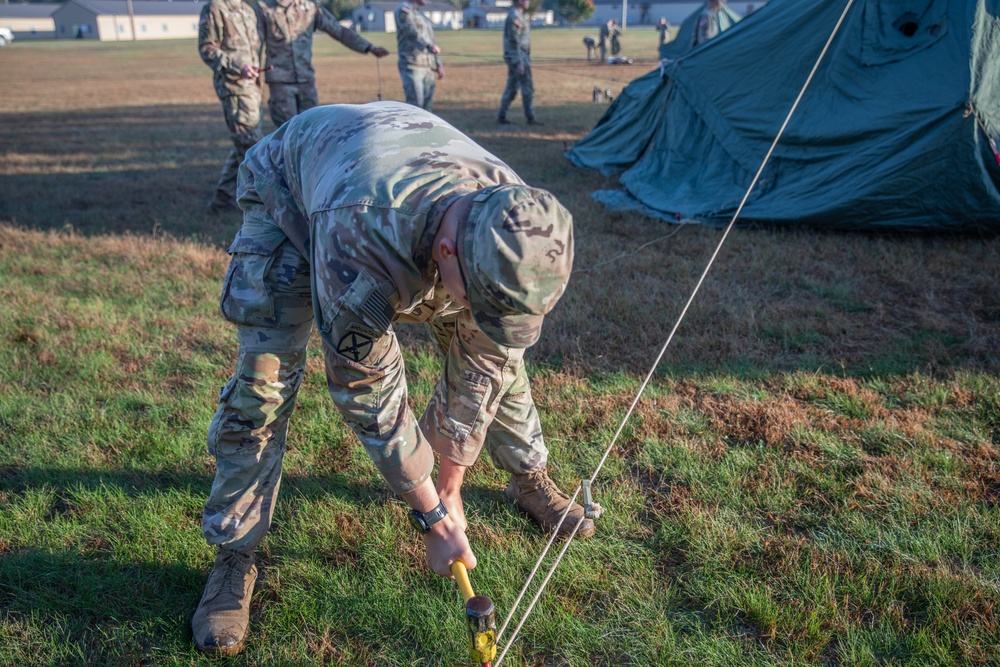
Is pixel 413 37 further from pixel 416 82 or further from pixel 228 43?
pixel 228 43

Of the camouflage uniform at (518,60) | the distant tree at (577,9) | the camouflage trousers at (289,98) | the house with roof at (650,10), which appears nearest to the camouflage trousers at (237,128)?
the camouflage trousers at (289,98)

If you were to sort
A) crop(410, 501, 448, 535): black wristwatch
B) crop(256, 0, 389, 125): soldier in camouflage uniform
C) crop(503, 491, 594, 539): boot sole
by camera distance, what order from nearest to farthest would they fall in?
crop(410, 501, 448, 535): black wristwatch < crop(503, 491, 594, 539): boot sole < crop(256, 0, 389, 125): soldier in camouflage uniform

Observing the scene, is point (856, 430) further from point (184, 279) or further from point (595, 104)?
point (595, 104)

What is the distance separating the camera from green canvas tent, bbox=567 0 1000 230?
561 centimetres

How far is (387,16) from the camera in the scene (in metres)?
80.8

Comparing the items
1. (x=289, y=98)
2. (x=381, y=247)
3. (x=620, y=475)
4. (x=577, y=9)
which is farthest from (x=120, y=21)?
(x=381, y=247)

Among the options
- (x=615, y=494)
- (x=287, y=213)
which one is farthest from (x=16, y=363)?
(x=615, y=494)

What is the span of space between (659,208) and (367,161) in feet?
17.5

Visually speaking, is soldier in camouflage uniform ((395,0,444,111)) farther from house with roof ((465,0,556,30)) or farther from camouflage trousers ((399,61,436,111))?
house with roof ((465,0,556,30))

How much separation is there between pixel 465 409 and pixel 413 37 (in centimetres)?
941

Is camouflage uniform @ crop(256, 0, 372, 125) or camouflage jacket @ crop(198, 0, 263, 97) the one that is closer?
camouflage jacket @ crop(198, 0, 263, 97)

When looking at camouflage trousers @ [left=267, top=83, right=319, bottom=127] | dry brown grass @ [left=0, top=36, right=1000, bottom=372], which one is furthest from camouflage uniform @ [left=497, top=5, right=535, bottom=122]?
camouflage trousers @ [left=267, top=83, right=319, bottom=127]

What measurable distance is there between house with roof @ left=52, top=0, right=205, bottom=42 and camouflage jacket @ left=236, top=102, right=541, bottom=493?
82518mm

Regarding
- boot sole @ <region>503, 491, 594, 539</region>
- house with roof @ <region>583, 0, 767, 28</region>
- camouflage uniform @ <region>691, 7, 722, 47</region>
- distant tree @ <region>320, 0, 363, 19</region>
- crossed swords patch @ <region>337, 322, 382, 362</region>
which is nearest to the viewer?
crossed swords patch @ <region>337, 322, 382, 362</region>
